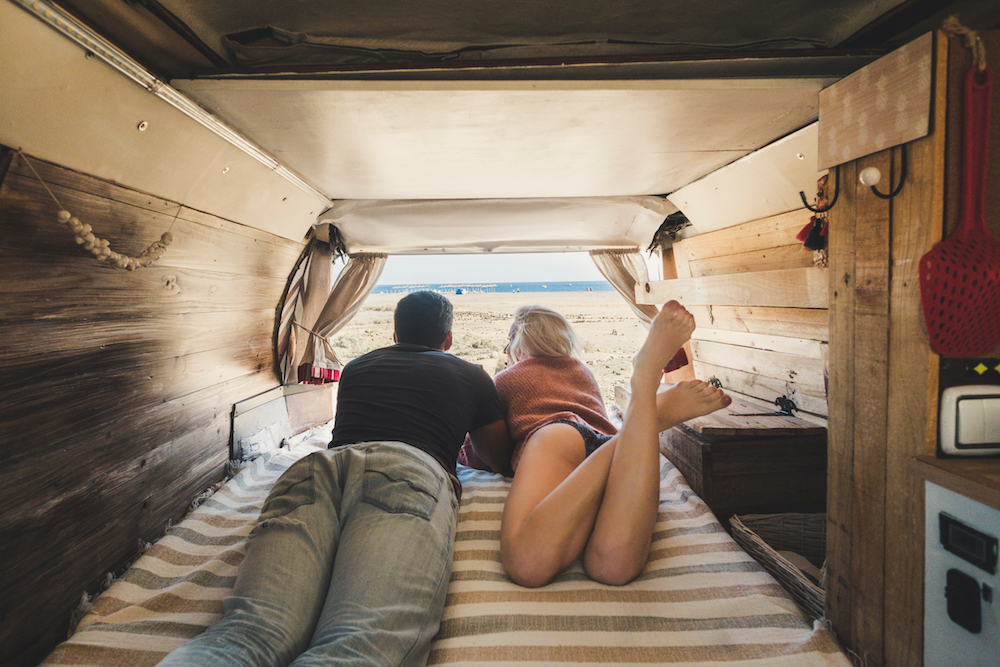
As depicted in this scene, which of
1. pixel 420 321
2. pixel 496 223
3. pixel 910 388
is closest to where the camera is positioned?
pixel 910 388

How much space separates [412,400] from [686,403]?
1014 mm

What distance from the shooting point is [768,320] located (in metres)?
2.32

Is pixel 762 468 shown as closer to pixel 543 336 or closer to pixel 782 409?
pixel 782 409

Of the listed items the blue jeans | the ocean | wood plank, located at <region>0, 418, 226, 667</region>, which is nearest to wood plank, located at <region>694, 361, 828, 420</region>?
the blue jeans

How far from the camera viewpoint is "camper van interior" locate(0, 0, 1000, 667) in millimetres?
941

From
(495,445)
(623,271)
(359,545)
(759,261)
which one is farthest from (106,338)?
(623,271)

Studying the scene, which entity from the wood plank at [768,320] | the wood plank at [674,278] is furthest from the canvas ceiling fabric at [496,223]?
the wood plank at [768,320]

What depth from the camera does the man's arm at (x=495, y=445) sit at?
1.90 m

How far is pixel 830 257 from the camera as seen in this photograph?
1191 mm

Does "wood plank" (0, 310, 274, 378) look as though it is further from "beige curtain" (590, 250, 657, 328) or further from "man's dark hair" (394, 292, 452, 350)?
"beige curtain" (590, 250, 657, 328)

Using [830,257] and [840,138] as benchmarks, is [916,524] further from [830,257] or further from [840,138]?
[840,138]

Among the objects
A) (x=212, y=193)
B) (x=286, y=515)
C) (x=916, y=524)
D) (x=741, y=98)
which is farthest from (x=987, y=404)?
(x=212, y=193)

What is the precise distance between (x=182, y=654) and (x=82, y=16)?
57.5 inches

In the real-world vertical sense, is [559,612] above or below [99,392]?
below
